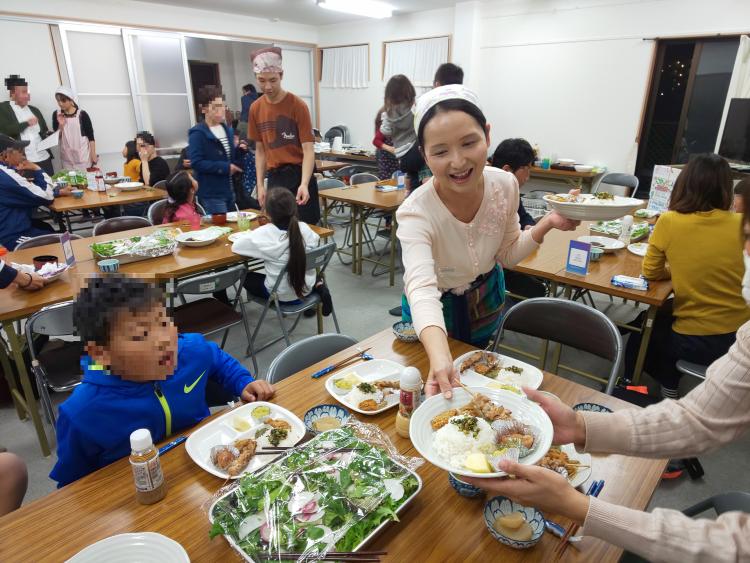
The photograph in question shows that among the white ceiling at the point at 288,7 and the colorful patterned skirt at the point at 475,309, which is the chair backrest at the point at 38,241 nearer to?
the colorful patterned skirt at the point at 475,309

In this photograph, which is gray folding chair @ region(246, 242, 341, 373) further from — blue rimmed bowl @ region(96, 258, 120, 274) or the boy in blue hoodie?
the boy in blue hoodie

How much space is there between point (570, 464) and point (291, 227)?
7.04ft

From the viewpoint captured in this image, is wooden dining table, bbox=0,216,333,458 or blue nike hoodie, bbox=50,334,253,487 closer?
blue nike hoodie, bbox=50,334,253,487

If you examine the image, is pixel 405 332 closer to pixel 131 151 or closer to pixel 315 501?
pixel 315 501

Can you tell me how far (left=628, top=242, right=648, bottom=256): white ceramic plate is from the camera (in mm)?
2873

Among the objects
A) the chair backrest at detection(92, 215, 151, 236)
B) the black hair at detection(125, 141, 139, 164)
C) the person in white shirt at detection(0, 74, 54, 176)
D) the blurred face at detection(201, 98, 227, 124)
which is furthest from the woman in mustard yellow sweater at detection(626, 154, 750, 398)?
the person in white shirt at detection(0, 74, 54, 176)

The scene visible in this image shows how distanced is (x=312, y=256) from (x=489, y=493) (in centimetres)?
204

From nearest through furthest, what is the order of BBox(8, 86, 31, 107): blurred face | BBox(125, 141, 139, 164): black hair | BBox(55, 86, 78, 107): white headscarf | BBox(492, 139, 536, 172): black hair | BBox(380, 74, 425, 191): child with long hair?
BBox(492, 139, 536, 172): black hair → BBox(380, 74, 425, 191): child with long hair → BBox(125, 141, 139, 164): black hair → BBox(8, 86, 31, 107): blurred face → BBox(55, 86, 78, 107): white headscarf

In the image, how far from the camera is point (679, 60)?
→ 18.3 ft

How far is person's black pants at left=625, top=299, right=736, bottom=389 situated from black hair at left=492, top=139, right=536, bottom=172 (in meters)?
1.21

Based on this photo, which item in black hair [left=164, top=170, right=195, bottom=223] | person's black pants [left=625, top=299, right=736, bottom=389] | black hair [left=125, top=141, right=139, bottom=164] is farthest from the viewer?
black hair [left=125, top=141, right=139, bottom=164]

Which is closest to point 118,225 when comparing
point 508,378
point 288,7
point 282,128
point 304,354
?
point 282,128

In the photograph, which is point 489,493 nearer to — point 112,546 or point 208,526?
point 208,526

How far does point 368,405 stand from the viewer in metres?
1.38
